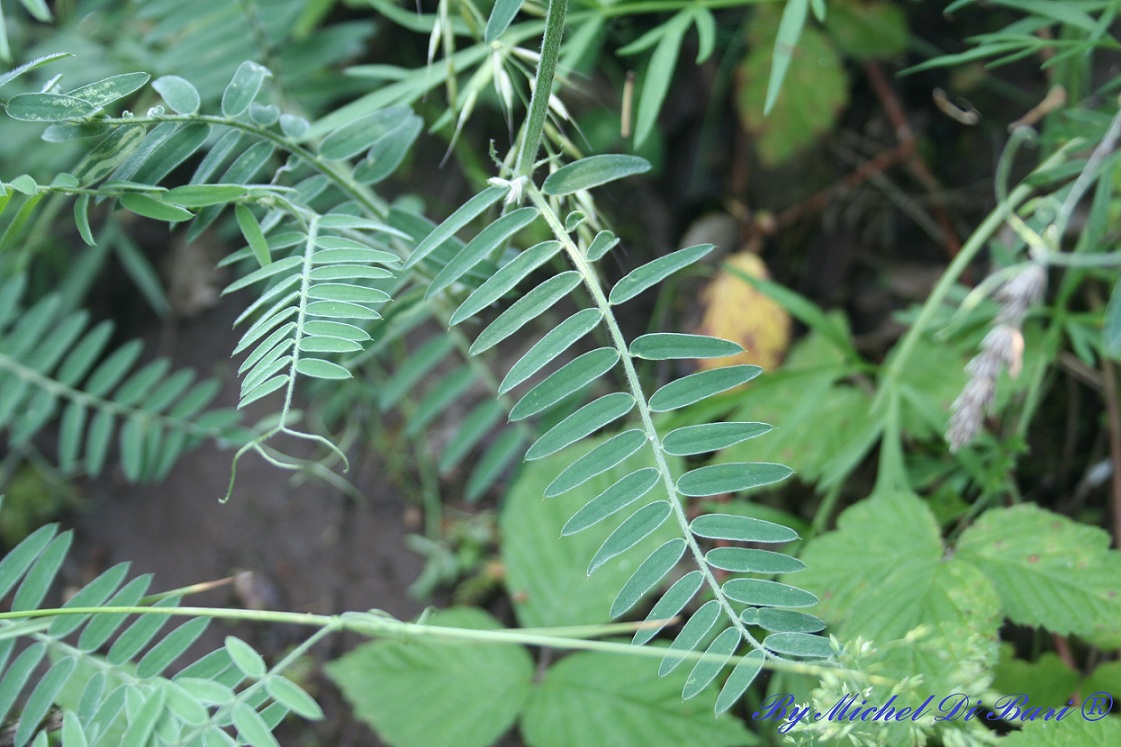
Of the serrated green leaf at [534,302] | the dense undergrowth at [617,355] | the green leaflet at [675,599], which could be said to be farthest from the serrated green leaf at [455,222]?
the green leaflet at [675,599]

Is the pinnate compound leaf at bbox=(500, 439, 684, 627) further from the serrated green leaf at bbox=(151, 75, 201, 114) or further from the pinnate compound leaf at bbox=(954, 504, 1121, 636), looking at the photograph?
the serrated green leaf at bbox=(151, 75, 201, 114)

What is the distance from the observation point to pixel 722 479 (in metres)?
0.85

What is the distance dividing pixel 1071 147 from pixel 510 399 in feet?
3.67

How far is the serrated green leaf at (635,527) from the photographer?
0.82 meters

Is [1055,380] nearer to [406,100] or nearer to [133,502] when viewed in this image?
[406,100]

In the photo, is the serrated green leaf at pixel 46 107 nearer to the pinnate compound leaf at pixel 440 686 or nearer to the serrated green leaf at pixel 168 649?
the serrated green leaf at pixel 168 649

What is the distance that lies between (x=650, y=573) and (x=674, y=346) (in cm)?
24

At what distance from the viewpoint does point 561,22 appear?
2.78 ft

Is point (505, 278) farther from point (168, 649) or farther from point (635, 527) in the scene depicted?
point (168, 649)

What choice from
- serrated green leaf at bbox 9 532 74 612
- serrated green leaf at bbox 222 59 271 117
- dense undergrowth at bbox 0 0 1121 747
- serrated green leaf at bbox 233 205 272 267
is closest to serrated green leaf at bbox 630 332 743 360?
dense undergrowth at bbox 0 0 1121 747

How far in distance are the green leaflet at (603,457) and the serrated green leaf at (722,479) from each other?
2.5 inches

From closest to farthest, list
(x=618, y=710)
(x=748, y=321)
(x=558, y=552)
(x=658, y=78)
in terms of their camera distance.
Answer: (x=658, y=78) → (x=618, y=710) → (x=558, y=552) → (x=748, y=321)

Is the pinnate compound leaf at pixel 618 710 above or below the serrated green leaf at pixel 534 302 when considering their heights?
below

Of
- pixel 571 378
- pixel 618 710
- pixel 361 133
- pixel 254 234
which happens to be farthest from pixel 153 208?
pixel 618 710
